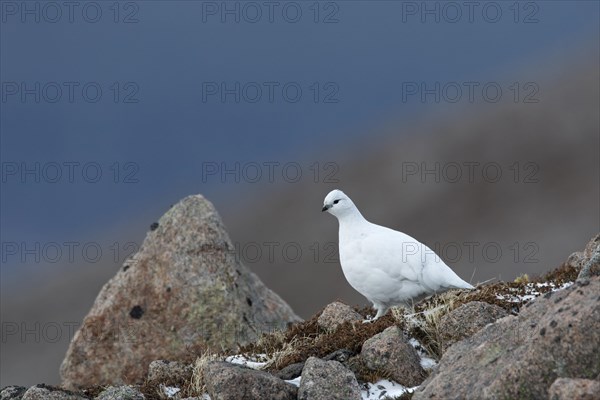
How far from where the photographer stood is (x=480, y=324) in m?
10.3

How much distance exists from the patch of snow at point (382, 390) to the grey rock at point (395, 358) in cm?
8

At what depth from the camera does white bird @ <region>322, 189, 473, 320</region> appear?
41.6ft

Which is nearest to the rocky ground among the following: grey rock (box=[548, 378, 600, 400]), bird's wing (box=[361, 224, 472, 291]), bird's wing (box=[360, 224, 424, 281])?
grey rock (box=[548, 378, 600, 400])

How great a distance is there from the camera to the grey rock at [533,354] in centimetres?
743

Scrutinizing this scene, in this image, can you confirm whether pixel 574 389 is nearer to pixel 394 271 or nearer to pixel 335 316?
pixel 394 271

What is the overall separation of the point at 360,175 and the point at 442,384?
289 feet

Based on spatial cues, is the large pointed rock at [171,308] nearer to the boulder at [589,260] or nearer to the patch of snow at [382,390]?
the boulder at [589,260]

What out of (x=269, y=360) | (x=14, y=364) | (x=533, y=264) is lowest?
(x=14, y=364)

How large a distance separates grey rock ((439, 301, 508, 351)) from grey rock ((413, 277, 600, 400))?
1820mm

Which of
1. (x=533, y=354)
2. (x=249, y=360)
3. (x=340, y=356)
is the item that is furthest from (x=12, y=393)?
(x=533, y=354)

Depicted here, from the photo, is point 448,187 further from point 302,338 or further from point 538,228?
point 302,338

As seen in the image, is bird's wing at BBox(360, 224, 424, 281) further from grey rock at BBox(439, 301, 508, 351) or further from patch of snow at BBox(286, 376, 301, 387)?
patch of snow at BBox(286, 376, 301, 387)

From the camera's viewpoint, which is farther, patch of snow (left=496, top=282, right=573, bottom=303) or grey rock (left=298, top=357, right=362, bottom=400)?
patch of snow (left=496, top=282, right=573, bottom=303)

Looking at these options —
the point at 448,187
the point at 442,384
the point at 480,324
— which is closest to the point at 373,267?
the point at 480,324
